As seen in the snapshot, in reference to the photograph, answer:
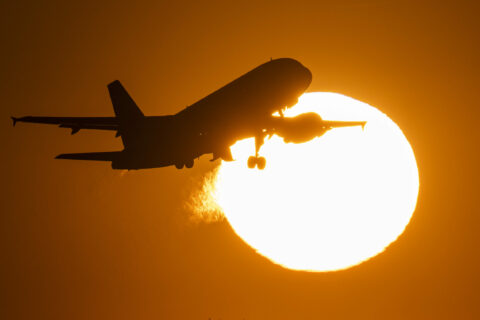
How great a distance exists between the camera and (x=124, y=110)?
2857 inches

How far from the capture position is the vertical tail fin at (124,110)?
66.5 meters

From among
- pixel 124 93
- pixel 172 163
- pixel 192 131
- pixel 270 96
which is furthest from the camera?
pixel 124 93

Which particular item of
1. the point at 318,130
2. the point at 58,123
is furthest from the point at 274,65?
the point at 58,123

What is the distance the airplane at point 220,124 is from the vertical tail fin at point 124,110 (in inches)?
4.1

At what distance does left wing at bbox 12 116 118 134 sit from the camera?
60875 millimetres

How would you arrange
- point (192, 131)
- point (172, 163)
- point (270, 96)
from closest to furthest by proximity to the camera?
point (270, 96) < point (192, 131) < point (172, 163)

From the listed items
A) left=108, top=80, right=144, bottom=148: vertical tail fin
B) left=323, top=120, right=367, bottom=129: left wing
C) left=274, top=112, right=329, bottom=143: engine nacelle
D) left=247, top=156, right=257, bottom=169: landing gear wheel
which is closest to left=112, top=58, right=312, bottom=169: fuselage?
left=108, top=80, right=144, bottom=148: vertical tail fin

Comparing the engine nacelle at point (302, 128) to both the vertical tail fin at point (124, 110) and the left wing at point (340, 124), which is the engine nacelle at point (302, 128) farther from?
the vertical tail fin at point (124, 110)

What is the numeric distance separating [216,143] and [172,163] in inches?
260

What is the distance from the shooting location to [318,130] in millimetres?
64688

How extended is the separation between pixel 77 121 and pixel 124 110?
1048cm

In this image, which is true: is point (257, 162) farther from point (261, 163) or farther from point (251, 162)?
point (251, 162)

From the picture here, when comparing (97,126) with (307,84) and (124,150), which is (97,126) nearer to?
(124,150)

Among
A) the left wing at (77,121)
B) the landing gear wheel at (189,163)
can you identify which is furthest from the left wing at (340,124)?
the left wing at (77,121)
